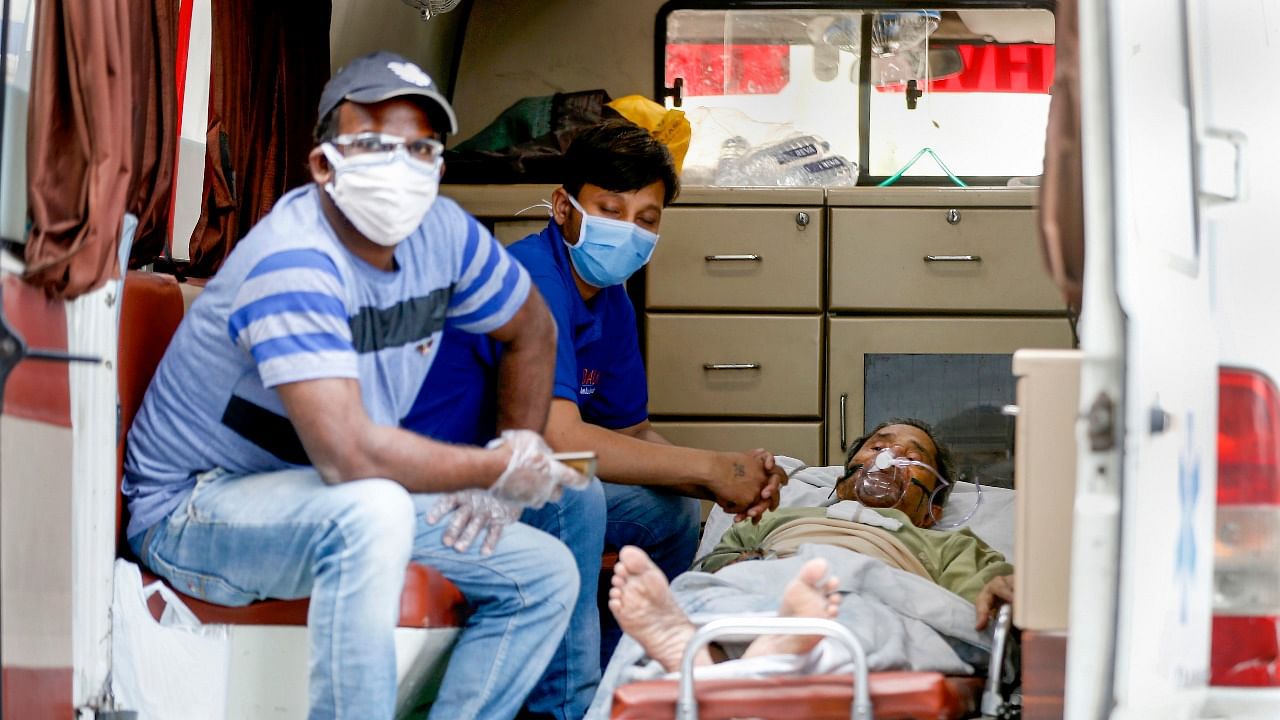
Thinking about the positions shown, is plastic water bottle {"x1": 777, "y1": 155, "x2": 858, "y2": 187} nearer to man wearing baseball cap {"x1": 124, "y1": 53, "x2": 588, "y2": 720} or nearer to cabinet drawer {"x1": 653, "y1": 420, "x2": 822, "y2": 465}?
cabinet drawer {"x1": 653, "y1": 420, "x2": 822, "y2": 465}

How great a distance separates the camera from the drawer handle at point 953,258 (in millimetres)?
4395

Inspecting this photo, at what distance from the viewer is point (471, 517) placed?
2.13m

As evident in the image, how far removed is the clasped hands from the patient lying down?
16 cm

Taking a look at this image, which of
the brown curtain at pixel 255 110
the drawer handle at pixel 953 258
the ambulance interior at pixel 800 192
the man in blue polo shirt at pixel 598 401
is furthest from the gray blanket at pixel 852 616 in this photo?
the drawer handle at pixel 953 258

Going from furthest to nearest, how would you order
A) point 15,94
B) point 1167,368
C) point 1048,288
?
point 1048,288, point 15,94, point 1167,368

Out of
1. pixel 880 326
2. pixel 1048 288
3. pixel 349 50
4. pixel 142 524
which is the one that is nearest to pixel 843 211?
pixel 880 326

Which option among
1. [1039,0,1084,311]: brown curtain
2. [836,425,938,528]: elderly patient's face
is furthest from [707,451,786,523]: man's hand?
[1039,0,1084,311]: brown curtain

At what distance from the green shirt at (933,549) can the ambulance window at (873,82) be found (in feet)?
6.66

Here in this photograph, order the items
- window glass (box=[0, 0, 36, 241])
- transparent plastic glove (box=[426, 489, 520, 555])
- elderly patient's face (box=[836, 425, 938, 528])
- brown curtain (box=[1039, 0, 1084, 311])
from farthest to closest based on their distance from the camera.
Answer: elderly patient's face (box=[836, 425, 938, 528]) → transparent plastic glove (box=[426, 489, 520, 555]) → window glass (box=[0, 0, 36, 241]) → brown curtain (box=[1039, 0, 1084, 311])

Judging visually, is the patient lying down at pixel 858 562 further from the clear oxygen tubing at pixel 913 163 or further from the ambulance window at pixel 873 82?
the ambulance window at pixel 873 82

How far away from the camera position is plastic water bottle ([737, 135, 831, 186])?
467 cm

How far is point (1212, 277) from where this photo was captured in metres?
1.52

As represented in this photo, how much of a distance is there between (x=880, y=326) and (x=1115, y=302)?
2931 mm

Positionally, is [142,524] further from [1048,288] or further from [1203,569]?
[1048,288]
